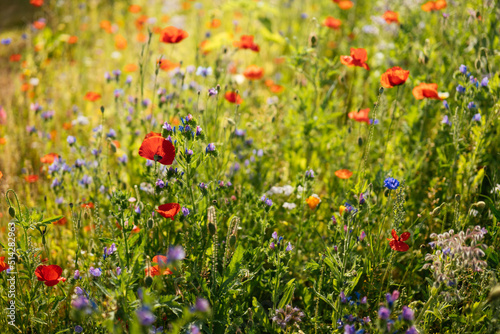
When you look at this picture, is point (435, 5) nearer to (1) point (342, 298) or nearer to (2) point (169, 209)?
(1) point (342, 298)

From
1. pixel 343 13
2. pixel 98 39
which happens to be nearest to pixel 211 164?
pixel 343 13

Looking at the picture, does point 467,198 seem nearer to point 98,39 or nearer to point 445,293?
point 445,293

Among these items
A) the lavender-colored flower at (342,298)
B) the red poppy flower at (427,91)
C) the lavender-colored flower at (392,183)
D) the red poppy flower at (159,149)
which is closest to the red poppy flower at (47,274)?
the red poppy flower at (159,149)

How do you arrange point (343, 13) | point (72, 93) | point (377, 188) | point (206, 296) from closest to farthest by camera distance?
point (206, 296) < point (377, 188) < point (72, 93) < point (343, 13)

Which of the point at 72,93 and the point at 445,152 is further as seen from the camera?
the point at 72,93

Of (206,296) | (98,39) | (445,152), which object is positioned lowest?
(206,296)

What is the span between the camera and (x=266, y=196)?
2051 mm

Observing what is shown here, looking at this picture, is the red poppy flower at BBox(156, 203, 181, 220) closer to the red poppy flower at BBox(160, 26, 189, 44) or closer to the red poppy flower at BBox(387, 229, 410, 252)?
the red poppy flower at BBox(387, 229, 410, 252)

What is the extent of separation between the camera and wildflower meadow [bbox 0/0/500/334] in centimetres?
174

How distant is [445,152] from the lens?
101 inches

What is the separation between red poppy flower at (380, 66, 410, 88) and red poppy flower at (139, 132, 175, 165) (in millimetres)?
1130

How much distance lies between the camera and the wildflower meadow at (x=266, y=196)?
1.74m

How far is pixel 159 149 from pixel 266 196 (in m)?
0.62

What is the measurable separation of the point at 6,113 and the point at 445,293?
3.81 metres
